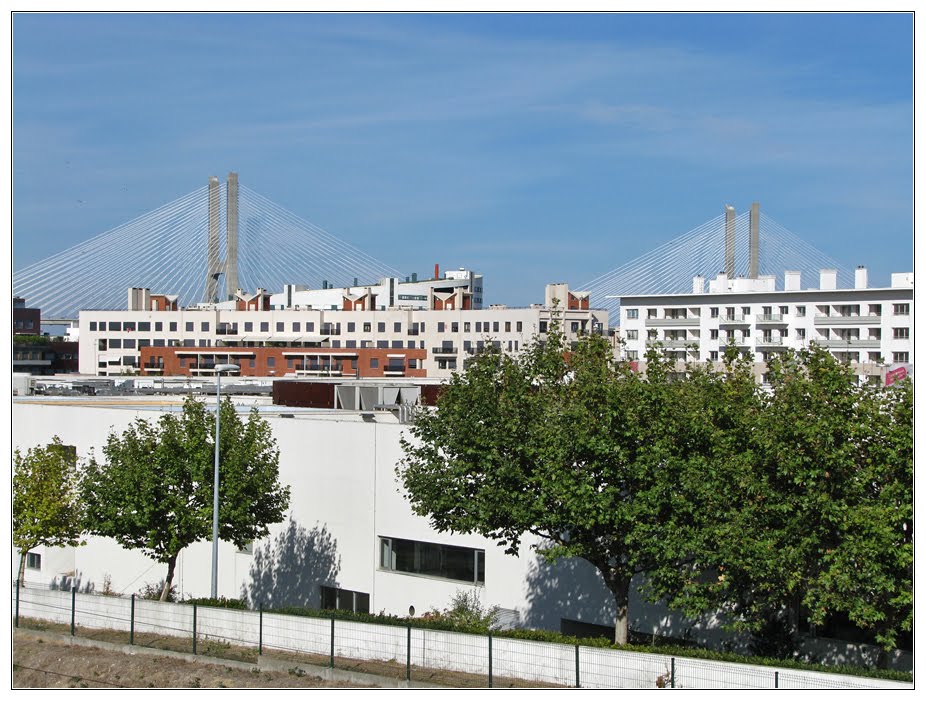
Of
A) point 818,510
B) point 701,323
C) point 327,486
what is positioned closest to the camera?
point 818,510

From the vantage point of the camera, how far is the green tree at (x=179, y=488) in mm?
32500

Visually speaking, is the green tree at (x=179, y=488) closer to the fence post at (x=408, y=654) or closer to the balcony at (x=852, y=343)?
the fence post at (x=408, y=654)

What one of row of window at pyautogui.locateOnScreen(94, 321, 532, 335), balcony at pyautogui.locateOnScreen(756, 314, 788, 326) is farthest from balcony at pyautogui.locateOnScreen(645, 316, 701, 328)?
row of window at pyautogui.locateOnScreen(94, 321, 532, 335)

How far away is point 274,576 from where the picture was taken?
123ft

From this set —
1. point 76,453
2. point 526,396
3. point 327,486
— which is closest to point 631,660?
point 526,396

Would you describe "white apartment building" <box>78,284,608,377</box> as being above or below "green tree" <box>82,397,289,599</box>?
above

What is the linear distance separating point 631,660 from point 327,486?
1595 cm

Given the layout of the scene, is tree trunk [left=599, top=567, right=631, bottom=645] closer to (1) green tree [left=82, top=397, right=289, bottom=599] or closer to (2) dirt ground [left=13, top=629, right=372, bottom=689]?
(2) dirt ground [left=13, top=629, right=372, bottom=689]

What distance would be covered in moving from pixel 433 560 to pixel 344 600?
359 cm

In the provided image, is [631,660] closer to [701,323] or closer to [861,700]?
[861,700]

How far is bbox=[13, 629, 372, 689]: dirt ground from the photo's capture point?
2364cm

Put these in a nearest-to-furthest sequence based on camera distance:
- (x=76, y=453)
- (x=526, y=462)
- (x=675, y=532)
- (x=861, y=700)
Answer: (x=861, y=700), (x=675, y=532), (x=526, y=462), (x=76, y=453)

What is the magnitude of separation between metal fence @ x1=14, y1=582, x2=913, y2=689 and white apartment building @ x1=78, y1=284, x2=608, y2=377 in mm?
100373

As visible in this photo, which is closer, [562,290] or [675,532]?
[675,532]
